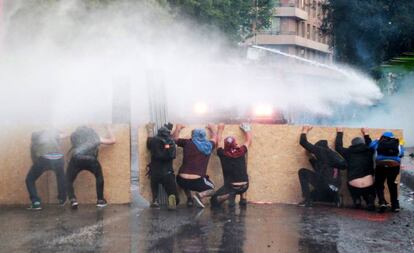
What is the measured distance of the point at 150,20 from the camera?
67.3 feet

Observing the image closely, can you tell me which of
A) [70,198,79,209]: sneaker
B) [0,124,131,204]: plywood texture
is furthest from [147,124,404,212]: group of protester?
[70,198,79,209]: sneaker

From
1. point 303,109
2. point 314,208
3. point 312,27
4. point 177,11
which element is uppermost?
point 312,27

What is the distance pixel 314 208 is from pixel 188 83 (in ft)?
29.8

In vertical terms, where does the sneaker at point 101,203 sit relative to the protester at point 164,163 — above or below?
below

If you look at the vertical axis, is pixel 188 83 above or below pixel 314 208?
above

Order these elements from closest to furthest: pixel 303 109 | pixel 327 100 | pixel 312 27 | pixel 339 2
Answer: pixel 303 109 < pixel 327 100 < pixel 339 2 < pixel 312 27

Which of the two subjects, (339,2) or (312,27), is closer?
(339,2)

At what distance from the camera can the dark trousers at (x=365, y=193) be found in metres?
11.8

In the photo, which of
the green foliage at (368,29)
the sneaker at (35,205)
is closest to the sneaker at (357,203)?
the sneaker at (35,205)

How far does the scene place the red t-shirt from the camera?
1149cm

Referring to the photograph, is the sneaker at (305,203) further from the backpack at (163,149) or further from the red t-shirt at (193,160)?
the backpack at (163,149)

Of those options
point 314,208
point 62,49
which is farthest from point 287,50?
point 314,208

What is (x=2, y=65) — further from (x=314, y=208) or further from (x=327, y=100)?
(x=327, y=100)

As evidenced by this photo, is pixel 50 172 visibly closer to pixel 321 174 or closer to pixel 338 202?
pixel 321 174
